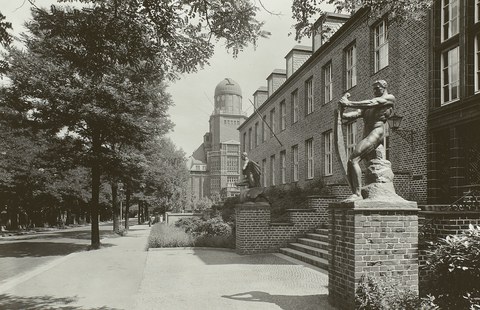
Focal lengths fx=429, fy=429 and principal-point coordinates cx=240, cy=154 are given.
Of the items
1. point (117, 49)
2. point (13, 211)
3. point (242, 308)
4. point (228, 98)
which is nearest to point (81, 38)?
point (117, 49)

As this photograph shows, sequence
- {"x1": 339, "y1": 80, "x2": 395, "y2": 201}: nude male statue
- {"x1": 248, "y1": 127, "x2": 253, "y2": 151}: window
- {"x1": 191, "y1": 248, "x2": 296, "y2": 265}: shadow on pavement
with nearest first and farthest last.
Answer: {"x1": 339, "y1": 80, "x2": 395, "y2": 201}: nude male statue, {"x1": 191, "y1": 248, "x2": 296, "y2": 265}: shadow on pavement, {"x1": 248, "y1": 127, "x2": 253, "y2": 151}: window

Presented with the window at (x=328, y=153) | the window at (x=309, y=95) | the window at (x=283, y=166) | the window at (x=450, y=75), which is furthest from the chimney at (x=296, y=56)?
the window at (x=450, y=75)

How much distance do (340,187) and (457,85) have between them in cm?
536

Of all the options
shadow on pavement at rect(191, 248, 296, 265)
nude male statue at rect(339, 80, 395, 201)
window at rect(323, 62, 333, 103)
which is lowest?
shadow on pavement at rect(191, 248, 296, 265)

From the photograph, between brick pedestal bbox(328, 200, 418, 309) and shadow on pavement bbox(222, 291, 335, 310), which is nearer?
brick pedestal bbox(328, 200, 418, 309)

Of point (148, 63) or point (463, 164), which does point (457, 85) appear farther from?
point (148, 63)

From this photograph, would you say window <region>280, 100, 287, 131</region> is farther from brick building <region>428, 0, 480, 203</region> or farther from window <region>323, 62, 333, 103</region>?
brick building <region>428, 0, 480, 203</region>

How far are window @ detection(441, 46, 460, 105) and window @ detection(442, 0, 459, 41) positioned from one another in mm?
549

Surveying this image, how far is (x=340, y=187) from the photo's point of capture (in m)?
15.9

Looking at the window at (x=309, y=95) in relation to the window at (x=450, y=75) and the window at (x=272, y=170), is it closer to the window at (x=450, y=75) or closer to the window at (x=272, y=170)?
the window at (x=272, y=170)

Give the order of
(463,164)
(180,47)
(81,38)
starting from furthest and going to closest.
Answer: (463,164), (180,47), (81,38)

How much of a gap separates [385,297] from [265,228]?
8.87 meters

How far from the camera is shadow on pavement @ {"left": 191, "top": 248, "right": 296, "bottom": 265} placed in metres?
12.4

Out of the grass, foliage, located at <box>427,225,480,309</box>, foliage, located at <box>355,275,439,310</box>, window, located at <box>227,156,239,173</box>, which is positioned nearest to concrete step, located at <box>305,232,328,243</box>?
the grass
